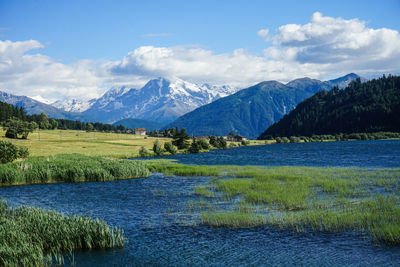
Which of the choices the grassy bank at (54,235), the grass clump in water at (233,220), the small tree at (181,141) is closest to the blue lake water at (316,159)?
the small tree at (181,141)

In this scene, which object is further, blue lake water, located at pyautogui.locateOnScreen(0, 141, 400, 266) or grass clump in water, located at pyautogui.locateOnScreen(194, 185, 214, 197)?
grass clump in water, located at pyautogui.locateOnScreen(194, 185, 214, 197)

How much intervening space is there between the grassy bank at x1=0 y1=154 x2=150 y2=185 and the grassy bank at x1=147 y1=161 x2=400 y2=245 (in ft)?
60.1

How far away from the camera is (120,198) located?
44594 millimetres

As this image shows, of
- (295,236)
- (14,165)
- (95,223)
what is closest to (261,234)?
(295,236)

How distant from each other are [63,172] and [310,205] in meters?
42.9

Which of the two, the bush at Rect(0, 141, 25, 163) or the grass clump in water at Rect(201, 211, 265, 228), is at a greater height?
the bush at Rect(0, 141, 25, 163)

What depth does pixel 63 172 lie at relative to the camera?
197 feet

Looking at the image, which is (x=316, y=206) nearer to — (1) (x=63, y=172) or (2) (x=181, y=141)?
(1) (x=63, y=172)

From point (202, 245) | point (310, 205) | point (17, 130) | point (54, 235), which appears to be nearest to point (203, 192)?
point (310, 205)

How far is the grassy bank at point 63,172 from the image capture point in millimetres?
56344

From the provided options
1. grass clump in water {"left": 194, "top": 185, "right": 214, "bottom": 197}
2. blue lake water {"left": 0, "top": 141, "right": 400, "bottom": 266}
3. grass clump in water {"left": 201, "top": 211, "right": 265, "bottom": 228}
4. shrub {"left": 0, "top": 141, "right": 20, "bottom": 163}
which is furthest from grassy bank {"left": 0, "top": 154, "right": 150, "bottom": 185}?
grass clump in water {"left": 201, "top": 211, "right": 265, "bottom": 228}

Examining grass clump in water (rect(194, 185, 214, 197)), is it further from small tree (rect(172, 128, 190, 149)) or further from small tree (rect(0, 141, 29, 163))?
small tree (rect(172, 128, 190, 149))

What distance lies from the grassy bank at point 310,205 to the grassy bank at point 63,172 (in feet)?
60.1

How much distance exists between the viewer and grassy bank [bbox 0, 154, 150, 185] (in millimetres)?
56344
